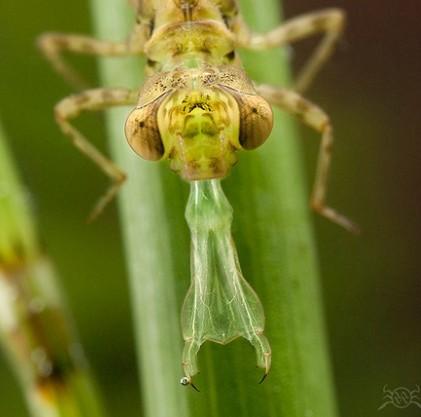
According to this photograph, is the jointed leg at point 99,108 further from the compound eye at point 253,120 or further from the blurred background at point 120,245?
the blurred background at point 120,245

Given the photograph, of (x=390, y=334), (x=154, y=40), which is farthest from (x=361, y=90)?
(x=154, y=40)

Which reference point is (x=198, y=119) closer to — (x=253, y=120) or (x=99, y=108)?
(x=253, y=120)

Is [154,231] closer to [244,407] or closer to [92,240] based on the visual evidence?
[244,407]

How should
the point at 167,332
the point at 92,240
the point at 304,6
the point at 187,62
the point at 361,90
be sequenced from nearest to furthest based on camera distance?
the point at 167,332 < the point at 187,62 < the point at 92,240 < the point at 361,90 < the point at 304,6

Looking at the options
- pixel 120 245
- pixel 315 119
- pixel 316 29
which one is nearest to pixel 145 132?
pixel 315 119

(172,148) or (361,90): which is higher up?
(361,90)

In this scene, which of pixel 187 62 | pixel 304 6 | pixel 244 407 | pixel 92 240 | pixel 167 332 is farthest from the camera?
pixel 304 6
